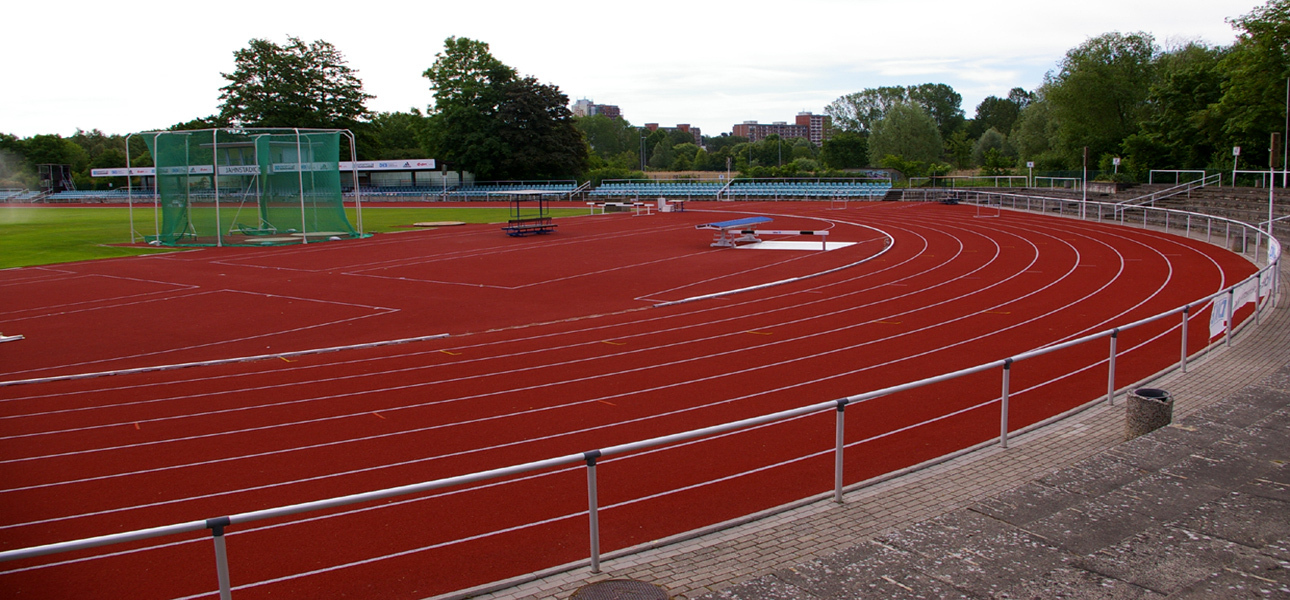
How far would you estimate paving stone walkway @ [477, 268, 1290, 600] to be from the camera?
17.0 ft

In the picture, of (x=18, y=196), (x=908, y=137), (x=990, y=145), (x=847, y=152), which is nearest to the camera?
(x=18, y=196)

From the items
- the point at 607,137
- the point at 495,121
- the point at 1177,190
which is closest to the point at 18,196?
the point at 495,121

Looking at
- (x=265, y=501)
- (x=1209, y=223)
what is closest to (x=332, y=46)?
(x=1209, y=223)

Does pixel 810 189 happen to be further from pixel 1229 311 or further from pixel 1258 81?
pixel 1229 311

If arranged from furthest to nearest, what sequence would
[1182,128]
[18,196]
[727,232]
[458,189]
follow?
1. [18,196]
2. [458,189]
3. [1182,128]
4. [727,232]

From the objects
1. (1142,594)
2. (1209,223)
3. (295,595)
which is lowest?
(295,595)

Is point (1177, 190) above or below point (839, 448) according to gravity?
above

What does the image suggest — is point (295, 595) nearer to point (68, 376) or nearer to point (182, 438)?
point (182, 438)

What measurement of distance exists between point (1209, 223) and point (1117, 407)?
2426cm

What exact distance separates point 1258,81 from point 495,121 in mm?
60256

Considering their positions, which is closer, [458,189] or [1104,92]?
[1104,92]

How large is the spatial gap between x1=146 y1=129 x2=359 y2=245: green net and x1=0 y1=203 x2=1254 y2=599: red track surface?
35.2 feet

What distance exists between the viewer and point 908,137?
3652 inches

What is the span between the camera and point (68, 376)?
42.0 feet
